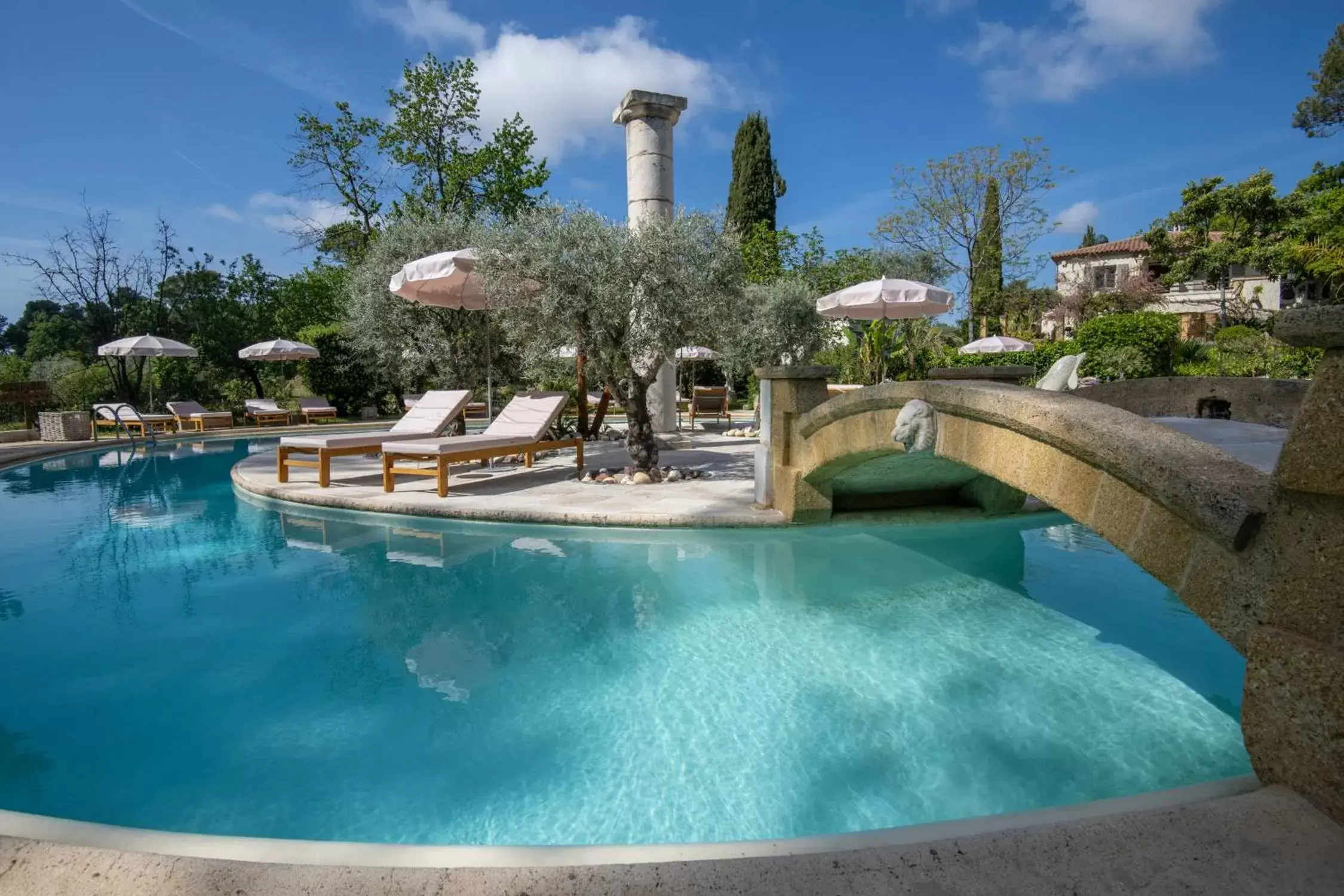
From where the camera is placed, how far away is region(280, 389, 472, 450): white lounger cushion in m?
9.02

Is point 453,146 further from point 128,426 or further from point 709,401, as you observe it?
point 709,401

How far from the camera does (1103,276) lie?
37.8 meters

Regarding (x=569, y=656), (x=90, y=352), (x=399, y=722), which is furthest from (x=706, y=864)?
(x=90, y=352)

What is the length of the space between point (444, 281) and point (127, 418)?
12516mm

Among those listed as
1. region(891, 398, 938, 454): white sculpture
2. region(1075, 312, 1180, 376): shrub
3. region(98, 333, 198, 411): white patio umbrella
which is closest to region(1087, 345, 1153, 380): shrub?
region(1075, 312, 1180, 376): shrub

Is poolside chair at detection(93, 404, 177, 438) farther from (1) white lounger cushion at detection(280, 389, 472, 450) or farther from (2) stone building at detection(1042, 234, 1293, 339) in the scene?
(2) stone building at detection(1042, 234, 1293, 339)

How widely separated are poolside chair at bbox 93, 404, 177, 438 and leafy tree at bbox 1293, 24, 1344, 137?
2031 inches

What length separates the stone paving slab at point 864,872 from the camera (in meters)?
1.49

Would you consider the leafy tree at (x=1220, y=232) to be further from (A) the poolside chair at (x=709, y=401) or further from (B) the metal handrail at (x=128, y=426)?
(B) the metal handrail at (x=128, y=426)

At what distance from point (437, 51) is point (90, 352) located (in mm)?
17738

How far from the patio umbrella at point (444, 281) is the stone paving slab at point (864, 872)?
823 centimetres

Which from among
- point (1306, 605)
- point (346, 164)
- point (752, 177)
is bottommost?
point (1306, 605)

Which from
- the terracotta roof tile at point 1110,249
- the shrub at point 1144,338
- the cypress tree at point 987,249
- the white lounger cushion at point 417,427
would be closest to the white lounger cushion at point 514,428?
the white lounger cushion at point 417,427

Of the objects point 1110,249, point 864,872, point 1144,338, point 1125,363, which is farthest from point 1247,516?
point 1110,249
